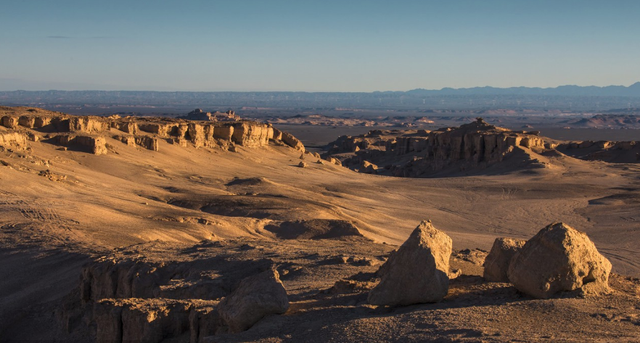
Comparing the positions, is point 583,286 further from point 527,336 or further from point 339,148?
point 339,148

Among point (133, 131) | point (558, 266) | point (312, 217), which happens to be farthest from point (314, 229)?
point (133, 131)

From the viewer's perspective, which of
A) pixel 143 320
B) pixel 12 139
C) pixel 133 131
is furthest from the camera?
pixel 133 131

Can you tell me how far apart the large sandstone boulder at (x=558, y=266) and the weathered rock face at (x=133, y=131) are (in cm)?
2415

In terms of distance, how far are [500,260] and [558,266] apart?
1.23 m

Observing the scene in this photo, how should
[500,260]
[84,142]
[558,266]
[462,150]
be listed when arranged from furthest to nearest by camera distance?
[462,150] → [84,142] → [500,260] → [558,266]

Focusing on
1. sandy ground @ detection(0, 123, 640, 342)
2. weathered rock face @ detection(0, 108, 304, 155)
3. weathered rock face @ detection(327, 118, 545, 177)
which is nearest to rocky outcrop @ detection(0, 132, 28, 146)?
weathered rock face @ detection(0, 108, 304, 155)

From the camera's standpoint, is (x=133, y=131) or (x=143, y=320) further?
(x=133, y=131)

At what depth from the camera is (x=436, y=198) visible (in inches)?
1298

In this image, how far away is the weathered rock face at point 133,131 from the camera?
1166 inches

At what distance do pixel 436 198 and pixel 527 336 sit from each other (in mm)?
27391

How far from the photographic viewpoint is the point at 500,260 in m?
8.13

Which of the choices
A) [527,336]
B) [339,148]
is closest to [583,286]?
[527,336]

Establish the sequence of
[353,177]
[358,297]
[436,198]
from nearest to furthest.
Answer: [358,297] < [436,198] < [353,177]

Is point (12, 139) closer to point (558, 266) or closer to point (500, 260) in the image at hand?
point (500, 260)
